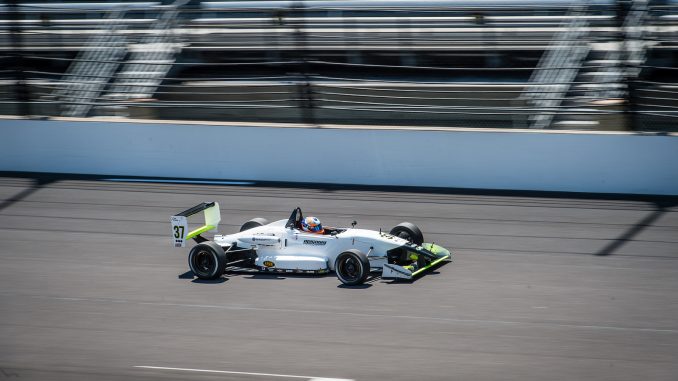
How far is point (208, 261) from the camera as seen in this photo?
36.1 feet

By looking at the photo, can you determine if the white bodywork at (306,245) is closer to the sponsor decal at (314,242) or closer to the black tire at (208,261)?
the sponsor decal at (314,242)

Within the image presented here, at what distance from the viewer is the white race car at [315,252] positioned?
10539 mm

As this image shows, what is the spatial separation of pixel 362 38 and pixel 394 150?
8.61 meters

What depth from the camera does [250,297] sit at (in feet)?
33.7

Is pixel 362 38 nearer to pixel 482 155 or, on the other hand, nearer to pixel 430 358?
pixel 482 155

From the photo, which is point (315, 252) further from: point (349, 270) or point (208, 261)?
point (208, 261)

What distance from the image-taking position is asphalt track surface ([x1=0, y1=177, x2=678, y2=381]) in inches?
Answer: 323

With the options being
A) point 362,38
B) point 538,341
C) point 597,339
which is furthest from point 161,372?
point 362,38

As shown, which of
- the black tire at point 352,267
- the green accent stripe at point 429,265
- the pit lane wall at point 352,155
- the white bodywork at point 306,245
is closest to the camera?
the black tire at point 352,267

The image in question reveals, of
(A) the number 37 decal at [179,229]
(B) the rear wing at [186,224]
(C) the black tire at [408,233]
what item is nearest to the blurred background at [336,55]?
(B) the rear wing at [186,224]

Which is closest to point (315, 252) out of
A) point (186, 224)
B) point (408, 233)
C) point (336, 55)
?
point (408, 233)

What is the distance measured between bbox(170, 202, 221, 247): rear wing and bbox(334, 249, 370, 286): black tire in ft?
6.57

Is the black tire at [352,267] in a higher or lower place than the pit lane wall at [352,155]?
lower

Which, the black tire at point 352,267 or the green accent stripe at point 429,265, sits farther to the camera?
the green accent stripe at point 429,265
